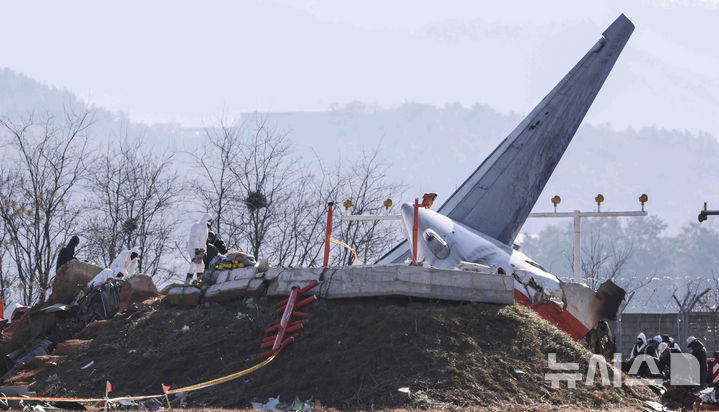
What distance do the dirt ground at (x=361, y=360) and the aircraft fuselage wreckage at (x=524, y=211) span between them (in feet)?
14.9

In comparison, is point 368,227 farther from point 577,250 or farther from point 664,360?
point 664,360

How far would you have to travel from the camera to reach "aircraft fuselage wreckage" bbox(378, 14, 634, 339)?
20734 millimetres

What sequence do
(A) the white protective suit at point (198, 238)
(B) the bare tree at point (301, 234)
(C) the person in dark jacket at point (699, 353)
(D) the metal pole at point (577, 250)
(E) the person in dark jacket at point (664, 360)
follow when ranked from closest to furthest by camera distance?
(C) the person in dark jacket at point (699, 353)
(A) the white protective suit at point (198, 238)
(E) the person in dark jacket at point (664, 360)
(D) the metal pole at point (577, 250)
(B) the bare tree at point (301, 234)

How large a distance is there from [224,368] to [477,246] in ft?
32.2

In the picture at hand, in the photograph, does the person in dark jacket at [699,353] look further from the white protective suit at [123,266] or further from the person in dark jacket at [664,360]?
the white protective suit at [123,266]

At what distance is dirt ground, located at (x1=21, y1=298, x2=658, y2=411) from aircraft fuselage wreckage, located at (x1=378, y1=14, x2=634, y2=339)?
4.53 meters

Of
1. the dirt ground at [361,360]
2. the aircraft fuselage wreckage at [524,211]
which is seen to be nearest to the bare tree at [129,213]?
the aircraft fuselage wreckage at [524,211]

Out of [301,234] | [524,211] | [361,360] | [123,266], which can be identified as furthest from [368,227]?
[361,360]

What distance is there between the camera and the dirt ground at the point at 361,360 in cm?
1289

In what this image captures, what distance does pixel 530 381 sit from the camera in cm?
1334

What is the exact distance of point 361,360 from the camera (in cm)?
1368

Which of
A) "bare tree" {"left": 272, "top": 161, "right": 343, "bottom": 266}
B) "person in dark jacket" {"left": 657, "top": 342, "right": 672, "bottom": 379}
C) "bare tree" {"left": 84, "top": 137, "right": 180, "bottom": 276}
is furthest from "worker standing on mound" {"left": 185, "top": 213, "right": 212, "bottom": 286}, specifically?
"bare tree" {"left": 272, "top": 161, "right": 343, "bottom": 266}

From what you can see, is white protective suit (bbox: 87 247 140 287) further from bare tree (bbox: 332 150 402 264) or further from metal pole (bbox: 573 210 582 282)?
bare tree (bbox: 332 150 402 264)

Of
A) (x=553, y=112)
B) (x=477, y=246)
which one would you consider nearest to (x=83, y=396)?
(x=477, y=246)
